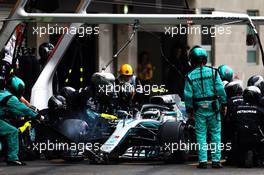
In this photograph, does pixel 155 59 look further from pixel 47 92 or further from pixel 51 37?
pixel 47 92

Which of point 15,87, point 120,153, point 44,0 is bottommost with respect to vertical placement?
point 120,153

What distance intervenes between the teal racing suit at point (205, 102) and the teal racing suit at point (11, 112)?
267 centimetres

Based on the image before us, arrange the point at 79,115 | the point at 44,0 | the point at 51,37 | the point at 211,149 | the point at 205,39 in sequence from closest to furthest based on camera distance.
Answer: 1. the point at 211,149
2. the point at 79,115
3. the point at 44,0
4. the point at 51,37
5. the point at 205,39

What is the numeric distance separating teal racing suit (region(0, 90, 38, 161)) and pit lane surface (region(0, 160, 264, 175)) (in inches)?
12.3

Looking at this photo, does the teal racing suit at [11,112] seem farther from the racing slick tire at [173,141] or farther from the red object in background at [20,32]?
the racing slick tire at [173,141]

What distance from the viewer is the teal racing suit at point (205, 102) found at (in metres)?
14.6

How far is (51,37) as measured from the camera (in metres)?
26.2

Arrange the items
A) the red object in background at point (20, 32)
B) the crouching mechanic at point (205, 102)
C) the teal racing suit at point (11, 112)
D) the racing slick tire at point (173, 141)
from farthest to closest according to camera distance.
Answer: the red object in background at point (20, 32) → the teal racing suit at point (11, 112) → the racing slick tire at point (173, 141) → the crouching mechanic at point (205, 102)

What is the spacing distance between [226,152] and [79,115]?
2661mm

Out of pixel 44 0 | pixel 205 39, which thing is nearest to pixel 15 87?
pixel 44 0

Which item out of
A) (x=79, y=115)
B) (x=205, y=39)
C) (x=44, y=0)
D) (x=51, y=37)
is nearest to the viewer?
(x=79, y=115)

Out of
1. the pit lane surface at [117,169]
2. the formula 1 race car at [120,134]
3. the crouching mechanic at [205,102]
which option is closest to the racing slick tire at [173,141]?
the formula 1 race car at [120,134]

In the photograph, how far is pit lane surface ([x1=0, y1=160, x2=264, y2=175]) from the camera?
14.0 metres

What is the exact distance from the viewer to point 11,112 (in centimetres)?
1528
